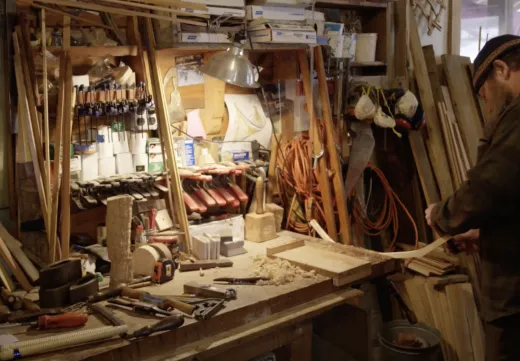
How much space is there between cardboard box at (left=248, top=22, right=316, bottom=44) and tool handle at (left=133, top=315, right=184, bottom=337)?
5.41ft

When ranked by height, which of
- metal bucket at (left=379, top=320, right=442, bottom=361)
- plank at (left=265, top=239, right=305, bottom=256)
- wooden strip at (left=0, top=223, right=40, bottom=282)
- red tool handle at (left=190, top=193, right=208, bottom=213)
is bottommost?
metal bucket at (left=379, top=320, right=442, bottom=361)

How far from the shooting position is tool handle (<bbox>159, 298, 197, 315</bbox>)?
1.97 metres

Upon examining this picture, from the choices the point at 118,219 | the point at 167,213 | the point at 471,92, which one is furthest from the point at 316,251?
the point at 471,92

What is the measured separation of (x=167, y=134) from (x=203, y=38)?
0.54m

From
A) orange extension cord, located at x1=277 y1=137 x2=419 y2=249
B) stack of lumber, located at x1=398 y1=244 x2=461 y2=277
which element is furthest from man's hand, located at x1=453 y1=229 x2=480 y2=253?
orange extension cord, located at x1=277 y1=137 x2=419 y2=249

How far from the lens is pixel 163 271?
7.56ft

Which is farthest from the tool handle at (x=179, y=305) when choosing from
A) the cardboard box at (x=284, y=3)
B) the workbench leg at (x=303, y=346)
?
the cardboard box at (x=284, y=3)

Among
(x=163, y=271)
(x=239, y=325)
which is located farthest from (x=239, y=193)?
(x=239, y=325)

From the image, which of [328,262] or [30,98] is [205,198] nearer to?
[328,262]

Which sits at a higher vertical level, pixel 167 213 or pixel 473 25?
pixel 473 25

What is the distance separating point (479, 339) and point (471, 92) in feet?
5.83

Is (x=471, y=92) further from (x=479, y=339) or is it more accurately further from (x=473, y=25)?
(x=479, y=339)

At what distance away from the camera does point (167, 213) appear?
284cm

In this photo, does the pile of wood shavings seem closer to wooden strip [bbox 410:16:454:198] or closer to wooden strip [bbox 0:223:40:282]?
wooden strip [bbox 0:223:40:282]
